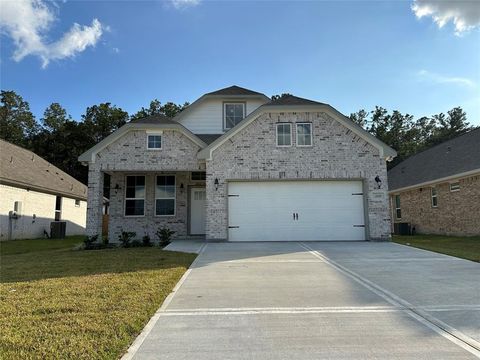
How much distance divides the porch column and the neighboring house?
6166 mm

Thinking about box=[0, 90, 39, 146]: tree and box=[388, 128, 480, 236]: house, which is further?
box=[0, 90, 39, 146]: tree

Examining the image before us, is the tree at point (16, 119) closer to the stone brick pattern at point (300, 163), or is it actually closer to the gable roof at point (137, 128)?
the gable roof at point (137, 128)

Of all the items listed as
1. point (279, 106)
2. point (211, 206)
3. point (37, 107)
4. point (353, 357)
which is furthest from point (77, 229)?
point (353, 357)

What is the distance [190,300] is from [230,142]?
9350 millimetres

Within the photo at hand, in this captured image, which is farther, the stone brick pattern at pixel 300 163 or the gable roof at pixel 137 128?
the gable roof at pixel 137 128

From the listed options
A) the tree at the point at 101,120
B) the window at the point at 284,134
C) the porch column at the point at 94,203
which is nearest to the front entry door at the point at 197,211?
the porch column at the point at 94,203

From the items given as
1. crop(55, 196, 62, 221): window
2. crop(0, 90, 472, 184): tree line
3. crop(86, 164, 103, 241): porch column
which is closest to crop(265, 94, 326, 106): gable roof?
crop(86, 164, 103, 241): porch column

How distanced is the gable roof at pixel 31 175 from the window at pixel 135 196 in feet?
20.7

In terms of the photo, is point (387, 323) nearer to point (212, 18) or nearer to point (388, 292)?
point (388, 292)

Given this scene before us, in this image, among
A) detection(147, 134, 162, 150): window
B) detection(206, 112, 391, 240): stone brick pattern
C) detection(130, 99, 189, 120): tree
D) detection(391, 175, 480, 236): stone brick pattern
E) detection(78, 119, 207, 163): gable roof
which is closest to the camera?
detection(206, 112, 391, 240): stone brick pattern

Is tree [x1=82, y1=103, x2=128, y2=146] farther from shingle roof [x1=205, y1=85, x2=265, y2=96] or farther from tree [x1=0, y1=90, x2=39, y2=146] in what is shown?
shingle roof [x1=205, y1=85, x2=265, y2=96]

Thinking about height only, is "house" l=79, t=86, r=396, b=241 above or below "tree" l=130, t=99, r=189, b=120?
below

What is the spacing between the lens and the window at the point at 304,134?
14453mm

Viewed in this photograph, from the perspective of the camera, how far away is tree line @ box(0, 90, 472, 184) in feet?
131
